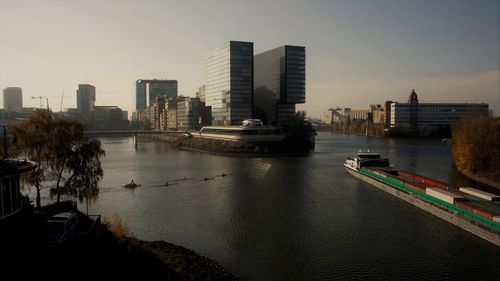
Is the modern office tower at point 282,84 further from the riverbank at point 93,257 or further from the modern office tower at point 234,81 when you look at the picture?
the riverbank at point 93,257

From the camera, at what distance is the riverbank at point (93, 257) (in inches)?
786

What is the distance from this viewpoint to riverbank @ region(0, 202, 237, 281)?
786 inches

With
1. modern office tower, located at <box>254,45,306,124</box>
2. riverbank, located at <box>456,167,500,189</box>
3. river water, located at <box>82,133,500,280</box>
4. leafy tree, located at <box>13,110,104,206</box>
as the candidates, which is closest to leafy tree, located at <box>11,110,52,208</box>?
leafy tree, located at <box>13,110,104,206</box>

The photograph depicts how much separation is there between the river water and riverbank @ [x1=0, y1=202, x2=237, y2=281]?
9.80ft

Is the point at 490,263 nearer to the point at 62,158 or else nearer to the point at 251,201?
the point at 251,201

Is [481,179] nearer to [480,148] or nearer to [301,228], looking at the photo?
[480,148]

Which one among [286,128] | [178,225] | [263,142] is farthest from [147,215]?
[286,128]

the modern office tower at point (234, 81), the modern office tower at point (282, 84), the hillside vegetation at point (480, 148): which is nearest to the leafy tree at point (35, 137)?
the hillside vegetation at point (480, 148)

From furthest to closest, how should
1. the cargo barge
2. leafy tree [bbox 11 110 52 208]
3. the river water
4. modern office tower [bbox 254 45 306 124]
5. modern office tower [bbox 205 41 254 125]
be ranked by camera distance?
1. modern office tower [bbox 254 45 306 124]
2. modern office tower [bbox 205 41 254 125]
3. the cargo barge
4. leafy tree [bbox 11 110 52 208]
5. the river water

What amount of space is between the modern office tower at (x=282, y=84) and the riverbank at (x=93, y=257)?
420ft

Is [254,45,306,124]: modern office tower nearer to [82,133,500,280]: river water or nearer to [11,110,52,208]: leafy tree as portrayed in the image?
[82,133,500,280]: river water

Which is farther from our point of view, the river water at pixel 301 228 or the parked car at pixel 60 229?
the river water at pixel 301 228

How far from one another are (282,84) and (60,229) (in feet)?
455

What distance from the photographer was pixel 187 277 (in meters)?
23.6
